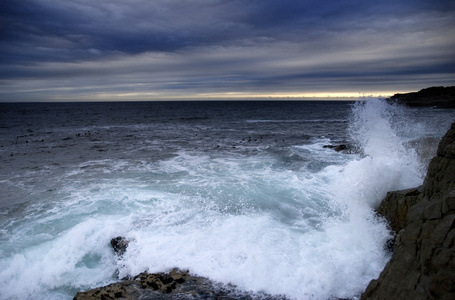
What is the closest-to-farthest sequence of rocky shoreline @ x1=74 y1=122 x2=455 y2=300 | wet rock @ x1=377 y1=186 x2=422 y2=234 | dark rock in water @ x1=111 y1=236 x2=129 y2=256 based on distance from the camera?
rocky shoreline @ x1=74 y1=122 x2=455 y2=300 < wet rock @ x1=377 y1=186 x2=422 y2=234 < dark rock in water @ x1=111 y1=236 x2=129 y2=256

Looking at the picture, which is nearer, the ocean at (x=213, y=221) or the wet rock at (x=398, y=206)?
the ocean at (x=213, y=221)

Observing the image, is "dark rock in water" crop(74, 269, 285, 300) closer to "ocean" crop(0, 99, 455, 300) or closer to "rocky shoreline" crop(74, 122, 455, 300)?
"rocky shoreline" crop(74, 122, 455, 300)

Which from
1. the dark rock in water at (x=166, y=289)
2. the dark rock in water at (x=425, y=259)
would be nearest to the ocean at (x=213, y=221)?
the dark rock in water at (x=166, y=289)

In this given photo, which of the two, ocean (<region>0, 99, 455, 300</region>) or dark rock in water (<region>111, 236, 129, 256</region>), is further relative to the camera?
dark rock in water (<region>111, 236, 129, 256</region>)

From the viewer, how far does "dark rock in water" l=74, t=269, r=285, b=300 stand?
6.07 m

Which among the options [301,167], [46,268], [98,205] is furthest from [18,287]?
[301,167]

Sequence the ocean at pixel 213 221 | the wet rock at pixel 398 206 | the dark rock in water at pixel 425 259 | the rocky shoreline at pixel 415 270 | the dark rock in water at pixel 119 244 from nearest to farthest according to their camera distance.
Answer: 1. the dark rock in water at pixel 425 259
2. the rocky shoreline at pixel 415 270
3. the ocean at pixel 213 221
4. the wet rock at pixel 398 206
5. the dark rock in water at pixel 119 244

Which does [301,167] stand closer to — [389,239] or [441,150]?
[389,239]

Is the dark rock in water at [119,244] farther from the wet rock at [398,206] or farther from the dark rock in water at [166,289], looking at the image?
the wet rock at [398,206]

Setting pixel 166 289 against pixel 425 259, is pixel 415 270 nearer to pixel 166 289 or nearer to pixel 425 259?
pixel 425 259

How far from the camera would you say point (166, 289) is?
6.30 meters

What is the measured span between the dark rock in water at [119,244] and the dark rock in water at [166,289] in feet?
Result: 4.95

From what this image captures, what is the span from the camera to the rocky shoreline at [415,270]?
369 centimetres

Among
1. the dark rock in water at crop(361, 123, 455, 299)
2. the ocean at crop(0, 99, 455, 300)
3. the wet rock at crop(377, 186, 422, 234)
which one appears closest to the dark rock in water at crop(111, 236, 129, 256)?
the ocean at crop(0, 99, 455, 300)
